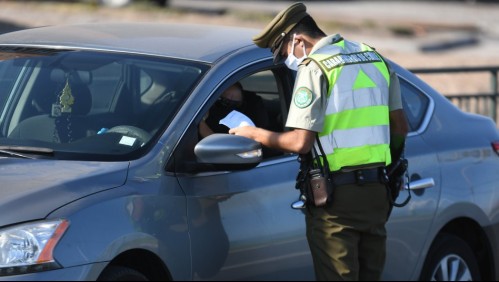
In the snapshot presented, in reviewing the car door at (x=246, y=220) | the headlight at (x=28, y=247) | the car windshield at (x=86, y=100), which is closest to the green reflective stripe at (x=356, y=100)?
the car door at (x=246, y=220)

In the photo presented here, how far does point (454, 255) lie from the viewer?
5707 mm

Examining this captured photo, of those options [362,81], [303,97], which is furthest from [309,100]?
[362,81]

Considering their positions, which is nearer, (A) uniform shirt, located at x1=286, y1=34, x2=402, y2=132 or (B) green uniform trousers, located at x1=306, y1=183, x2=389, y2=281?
(A) uniform shirt, located at x1=286, y1=34, x2=402, y2=132

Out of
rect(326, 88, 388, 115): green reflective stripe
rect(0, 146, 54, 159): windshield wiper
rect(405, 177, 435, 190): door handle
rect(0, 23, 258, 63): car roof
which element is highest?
rect(0, 23, 258, 63): car roof

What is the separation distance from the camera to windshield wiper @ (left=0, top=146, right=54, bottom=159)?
434 centimetres

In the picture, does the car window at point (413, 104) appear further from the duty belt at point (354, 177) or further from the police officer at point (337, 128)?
the duty belt at point (354, 177)

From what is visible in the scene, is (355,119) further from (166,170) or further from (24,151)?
(24,151)

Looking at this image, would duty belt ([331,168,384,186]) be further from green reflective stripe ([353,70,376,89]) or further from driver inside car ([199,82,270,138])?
driver inside car ([199,82,270,138])

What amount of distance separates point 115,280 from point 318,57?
1334mm

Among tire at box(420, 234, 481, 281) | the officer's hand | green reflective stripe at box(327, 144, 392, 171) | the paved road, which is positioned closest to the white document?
the officer's hand

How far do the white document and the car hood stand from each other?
587mm

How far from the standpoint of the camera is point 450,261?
5.68 m

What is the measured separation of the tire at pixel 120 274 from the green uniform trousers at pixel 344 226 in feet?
2.83

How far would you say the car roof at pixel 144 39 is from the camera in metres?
4.84
